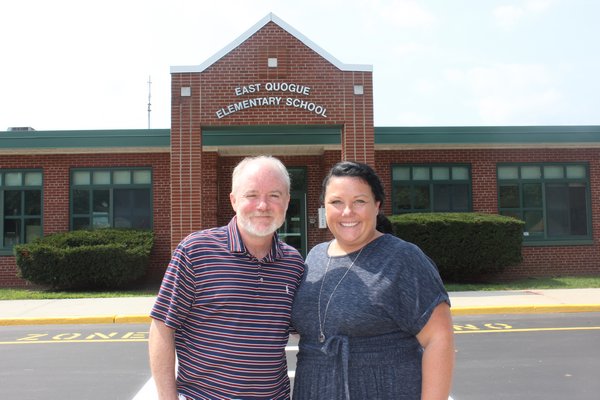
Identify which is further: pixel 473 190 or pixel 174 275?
pixel 473 190

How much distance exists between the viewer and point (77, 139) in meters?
14.3

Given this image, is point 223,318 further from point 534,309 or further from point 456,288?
point 456,288

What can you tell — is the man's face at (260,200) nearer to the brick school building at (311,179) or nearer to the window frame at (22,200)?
the brick school building at (311,179)

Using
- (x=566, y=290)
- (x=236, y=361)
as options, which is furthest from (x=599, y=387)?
(x=566, y=290)

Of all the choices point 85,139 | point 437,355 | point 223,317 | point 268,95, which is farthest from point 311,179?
point 437,355

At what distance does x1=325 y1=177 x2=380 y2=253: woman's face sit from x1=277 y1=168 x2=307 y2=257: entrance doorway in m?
12.9

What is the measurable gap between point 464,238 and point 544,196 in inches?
162

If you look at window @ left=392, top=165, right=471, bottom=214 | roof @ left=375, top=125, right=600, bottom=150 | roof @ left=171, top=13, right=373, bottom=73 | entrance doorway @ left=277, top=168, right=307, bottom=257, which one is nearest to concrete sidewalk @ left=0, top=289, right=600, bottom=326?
window @ left=392, top=165, right=471, bottom=214

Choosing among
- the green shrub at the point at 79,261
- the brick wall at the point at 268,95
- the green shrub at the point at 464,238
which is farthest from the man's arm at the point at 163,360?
the green shrub at the point at 79,261

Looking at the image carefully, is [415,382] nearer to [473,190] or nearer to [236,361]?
[236,361]

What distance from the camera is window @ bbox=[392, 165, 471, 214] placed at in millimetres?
14914

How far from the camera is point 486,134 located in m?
14.7

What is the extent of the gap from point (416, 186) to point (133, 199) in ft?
26.8

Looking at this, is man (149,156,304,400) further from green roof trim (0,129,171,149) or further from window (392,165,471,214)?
window (392,165,471,214)
